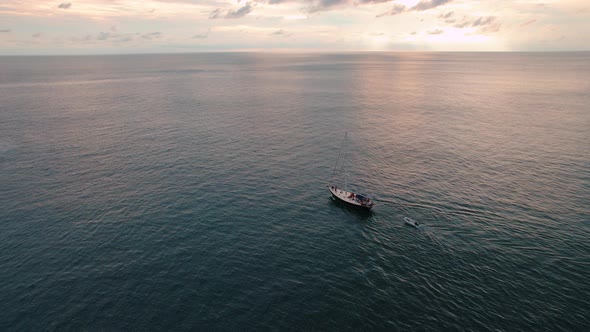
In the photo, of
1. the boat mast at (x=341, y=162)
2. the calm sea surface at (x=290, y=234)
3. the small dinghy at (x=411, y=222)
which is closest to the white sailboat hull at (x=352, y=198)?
the calm sea surface at (x=290, y=234)

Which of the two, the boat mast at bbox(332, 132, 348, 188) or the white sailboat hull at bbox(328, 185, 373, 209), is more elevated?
the white sailboat hull at bbox(328, 185, 373, 209)

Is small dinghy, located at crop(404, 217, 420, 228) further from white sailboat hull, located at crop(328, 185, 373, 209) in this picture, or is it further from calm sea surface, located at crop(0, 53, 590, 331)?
white sailboat hull, located at crop(328, 185, 373, 209)

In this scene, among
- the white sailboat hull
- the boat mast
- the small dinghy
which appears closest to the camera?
the small dinghy

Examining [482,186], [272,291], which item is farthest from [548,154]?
[272,291]

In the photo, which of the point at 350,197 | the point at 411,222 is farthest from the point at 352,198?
the point at 411,222

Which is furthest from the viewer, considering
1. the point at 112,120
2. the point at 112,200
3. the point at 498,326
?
the point at 112,120

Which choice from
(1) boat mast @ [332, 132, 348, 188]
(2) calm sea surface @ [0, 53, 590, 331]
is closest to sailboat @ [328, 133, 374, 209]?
(2) calm sea surface @ [0, 53, 590, 331]

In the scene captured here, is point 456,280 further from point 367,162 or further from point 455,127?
point 455,127

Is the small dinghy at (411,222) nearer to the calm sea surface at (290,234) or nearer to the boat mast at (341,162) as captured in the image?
the calm sea surface at (290,234)

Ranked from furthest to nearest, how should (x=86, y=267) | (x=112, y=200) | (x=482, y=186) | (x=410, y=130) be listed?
(x=410, y=130) → (x=482, y=186) → (x=112, y=200) → (x=86, y=267)

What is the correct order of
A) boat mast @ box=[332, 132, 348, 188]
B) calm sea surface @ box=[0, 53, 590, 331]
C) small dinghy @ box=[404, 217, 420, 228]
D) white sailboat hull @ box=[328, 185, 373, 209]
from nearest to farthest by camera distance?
1. calm sea surface @ box=[0, 53, 590, 331]
2. small dinghy @ box=[404, 217, 420, 228]
3. white sailboat hull @ box=[328, 185, 373, 209]
4. boat mast @ box=[332, 132, 348, 188]

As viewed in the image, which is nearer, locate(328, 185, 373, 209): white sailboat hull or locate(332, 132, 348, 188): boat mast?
locate(328, 185, 373, 209): white sailboat hull
